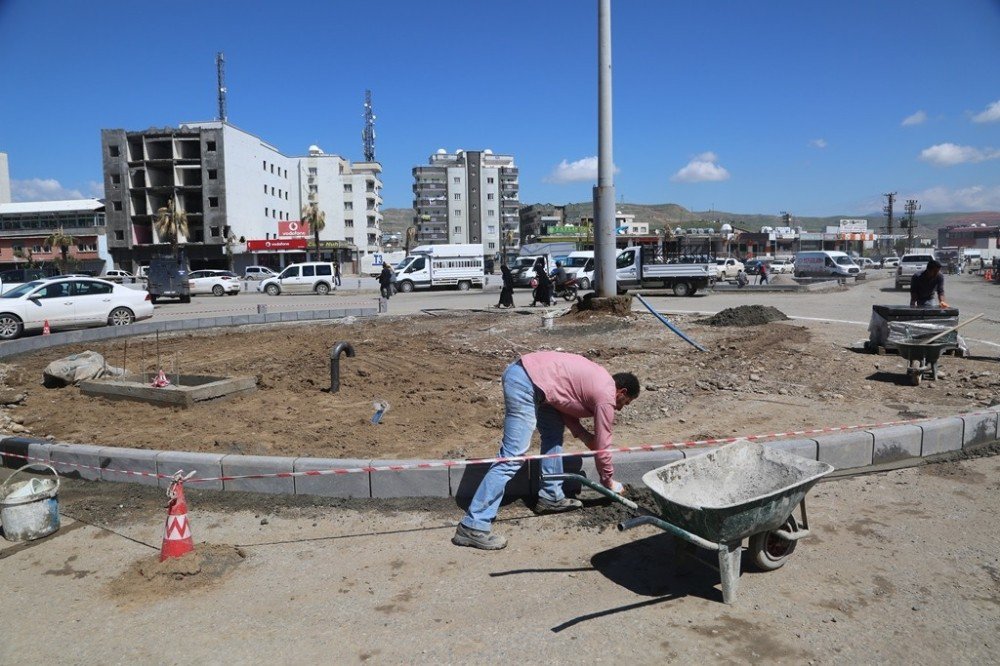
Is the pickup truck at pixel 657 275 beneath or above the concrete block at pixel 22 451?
above

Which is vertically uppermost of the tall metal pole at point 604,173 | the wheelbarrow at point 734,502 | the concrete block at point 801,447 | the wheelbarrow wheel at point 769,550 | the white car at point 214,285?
the tall metal pole at point 604,173

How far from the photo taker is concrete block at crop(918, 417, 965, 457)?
6.21m

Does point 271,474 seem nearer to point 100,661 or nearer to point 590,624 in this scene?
point 100,661

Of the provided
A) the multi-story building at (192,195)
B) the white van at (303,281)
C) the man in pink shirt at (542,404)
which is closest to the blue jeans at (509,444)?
the man in pink shirt at (542,404)

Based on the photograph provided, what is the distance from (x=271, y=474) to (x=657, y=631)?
11.0 feet

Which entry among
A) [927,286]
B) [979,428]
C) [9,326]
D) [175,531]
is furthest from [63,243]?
[979,428]

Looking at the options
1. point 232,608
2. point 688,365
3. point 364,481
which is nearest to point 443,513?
point 364,481

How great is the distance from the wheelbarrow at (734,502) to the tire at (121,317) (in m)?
17.8

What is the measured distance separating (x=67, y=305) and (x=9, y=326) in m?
1.35

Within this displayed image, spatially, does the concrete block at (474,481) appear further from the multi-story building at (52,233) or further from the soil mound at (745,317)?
the multi-story building at (52,233)

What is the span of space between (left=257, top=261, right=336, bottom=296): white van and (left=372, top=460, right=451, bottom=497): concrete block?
111 feet

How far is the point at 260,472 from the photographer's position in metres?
5.62

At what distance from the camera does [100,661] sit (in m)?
3.34

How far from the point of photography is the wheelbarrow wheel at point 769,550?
13.1 ft
